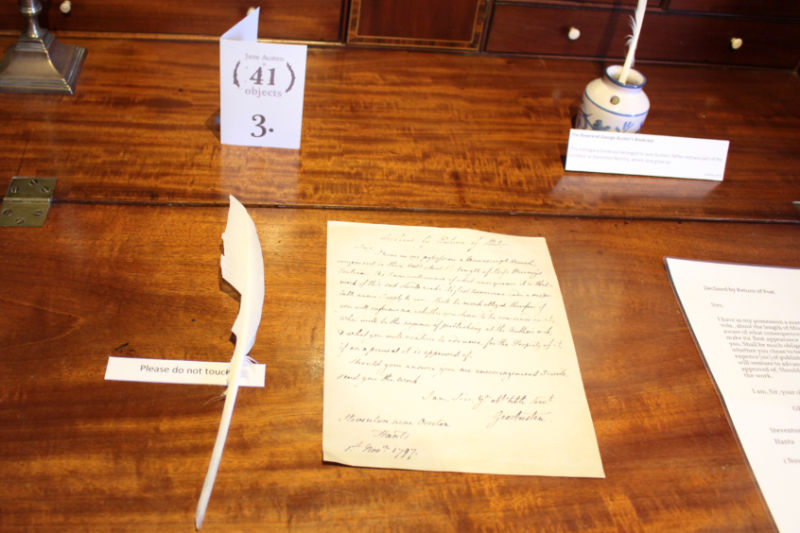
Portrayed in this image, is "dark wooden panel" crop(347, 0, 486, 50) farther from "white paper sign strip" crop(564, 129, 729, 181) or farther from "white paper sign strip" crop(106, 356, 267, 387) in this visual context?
"white paper sign strip" crop(106, 356, 267, 387)

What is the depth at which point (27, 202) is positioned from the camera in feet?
3.33

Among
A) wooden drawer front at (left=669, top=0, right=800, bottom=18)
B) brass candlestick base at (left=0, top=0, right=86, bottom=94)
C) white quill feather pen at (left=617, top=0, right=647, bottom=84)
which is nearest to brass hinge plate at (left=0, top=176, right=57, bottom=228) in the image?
brass candlestick base at (left=0, top=0, right=86, bottom=94)

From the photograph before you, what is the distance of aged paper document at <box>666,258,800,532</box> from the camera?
0.85 metres

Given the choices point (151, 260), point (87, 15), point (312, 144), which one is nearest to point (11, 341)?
point (151, 260)

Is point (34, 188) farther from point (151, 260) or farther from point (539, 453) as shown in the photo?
point (539, 453)

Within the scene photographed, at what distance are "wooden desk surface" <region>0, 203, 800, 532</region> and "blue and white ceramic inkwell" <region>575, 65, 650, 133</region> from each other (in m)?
0.25

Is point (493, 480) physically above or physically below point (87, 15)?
below

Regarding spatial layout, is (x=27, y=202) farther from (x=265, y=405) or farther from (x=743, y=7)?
(x=743, y=7)

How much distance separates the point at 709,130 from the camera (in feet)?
4.48

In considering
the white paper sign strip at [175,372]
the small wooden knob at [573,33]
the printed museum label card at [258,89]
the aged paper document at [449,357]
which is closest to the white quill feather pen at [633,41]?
the small wooden knob at [573,33]

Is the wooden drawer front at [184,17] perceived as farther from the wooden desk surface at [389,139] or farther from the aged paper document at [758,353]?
the aged paper document at [758,353]

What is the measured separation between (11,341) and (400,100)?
0.75m

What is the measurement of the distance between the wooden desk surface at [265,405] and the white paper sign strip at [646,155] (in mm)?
192

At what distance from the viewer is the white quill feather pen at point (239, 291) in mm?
723
